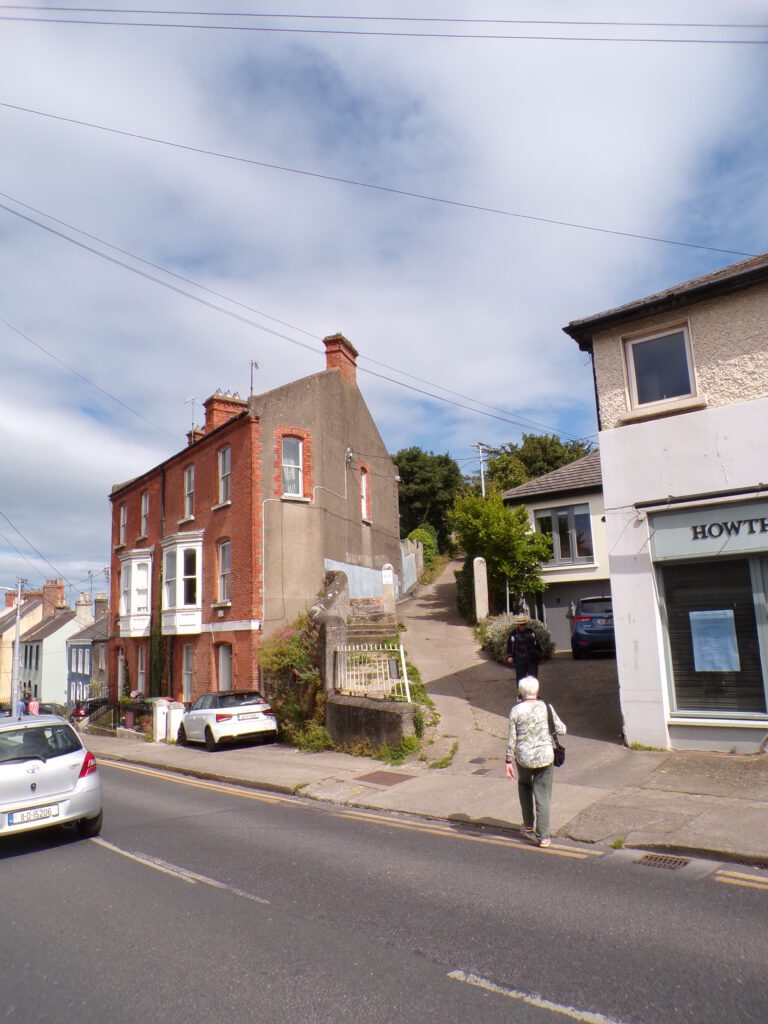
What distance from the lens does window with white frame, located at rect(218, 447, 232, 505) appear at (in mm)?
24047

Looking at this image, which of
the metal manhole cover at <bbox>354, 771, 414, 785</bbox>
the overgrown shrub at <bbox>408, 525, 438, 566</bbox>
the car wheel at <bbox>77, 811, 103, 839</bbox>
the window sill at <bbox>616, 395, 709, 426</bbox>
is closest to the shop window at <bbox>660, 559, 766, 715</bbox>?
the window sill at <bbox>616, 395, 709, 426</bbox>

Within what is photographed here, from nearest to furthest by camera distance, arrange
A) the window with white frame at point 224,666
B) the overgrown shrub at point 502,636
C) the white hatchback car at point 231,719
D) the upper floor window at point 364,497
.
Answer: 1. the white hatchback car at point 231,719
2. the overgrown shrub at point 502,636
3. the window with white frame at point 224,666
4. the upper floor window at point 364,497

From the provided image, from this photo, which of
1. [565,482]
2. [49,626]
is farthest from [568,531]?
[49,626]

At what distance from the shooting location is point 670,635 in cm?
1115

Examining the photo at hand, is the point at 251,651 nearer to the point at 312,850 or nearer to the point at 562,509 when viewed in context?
the point at 562,509

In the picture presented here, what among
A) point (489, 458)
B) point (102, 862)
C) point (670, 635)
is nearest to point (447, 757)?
point (670, 635)

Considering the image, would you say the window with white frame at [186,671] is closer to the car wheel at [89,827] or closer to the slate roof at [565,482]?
the slate roof at [565,482]

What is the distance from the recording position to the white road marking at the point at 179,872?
20.8ft

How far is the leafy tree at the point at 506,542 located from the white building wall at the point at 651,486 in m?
12.1

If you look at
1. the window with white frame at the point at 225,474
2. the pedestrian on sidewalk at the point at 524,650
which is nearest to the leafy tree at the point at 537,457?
the window with white frame at the point at 225,474

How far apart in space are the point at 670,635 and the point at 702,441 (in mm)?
2973

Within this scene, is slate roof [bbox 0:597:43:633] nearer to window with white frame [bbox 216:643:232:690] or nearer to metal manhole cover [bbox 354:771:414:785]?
window with white frame [bbox 216:643:232:690]

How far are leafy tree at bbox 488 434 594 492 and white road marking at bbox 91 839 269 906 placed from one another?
39.7 metres

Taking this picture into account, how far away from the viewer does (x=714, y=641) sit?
1072 cm
